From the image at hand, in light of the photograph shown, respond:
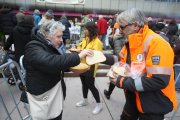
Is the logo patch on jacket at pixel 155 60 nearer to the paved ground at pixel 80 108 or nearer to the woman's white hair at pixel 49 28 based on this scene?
Result: the woman's white hair at pixel 49 28

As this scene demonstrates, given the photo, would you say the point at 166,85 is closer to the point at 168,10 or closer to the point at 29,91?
the point at 29,91

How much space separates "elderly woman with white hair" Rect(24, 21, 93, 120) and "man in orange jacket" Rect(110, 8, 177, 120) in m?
0.44

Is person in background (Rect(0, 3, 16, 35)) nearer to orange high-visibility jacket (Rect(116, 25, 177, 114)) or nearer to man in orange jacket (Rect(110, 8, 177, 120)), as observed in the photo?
man in orange jacket (Rect(110, 8, 177, 120))

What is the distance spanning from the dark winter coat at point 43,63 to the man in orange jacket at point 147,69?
51 cm

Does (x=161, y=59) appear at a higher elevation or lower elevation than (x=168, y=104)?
higher

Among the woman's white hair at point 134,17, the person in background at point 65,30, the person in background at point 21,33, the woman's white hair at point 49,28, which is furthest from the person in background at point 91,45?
the person in background at point 65,30

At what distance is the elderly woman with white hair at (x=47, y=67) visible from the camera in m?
2.19

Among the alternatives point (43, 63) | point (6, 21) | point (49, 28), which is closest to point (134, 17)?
point (49, 28)

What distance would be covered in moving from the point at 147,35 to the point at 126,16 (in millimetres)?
272

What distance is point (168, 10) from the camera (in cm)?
1828

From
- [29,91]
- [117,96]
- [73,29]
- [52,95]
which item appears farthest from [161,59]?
[73,29]

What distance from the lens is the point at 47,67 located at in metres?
2.18

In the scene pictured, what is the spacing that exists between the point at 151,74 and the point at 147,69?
0.21ft

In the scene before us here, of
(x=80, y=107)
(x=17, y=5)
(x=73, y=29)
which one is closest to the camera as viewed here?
(x=80, y=107)
